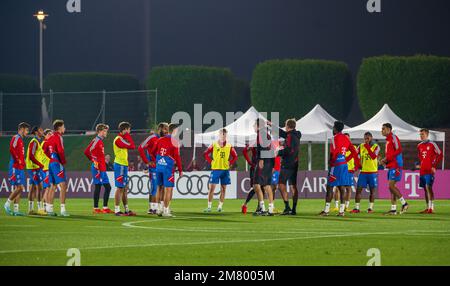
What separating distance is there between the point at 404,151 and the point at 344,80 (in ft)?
22.2

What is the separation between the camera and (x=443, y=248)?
1648 cm

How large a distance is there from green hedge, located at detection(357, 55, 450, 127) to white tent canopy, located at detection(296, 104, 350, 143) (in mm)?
11290

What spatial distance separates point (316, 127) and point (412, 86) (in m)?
13.0

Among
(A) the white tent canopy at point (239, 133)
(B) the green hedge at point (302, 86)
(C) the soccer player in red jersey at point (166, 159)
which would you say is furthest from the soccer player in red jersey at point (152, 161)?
(B) the green hedge at point (302, 86)

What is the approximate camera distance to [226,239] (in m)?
18.4

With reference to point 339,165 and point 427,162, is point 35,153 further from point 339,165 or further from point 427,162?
point 427,162

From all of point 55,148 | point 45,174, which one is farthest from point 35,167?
point 55,148

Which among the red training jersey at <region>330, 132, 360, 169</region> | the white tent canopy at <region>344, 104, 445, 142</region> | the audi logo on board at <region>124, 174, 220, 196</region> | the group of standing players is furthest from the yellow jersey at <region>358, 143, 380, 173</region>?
the white tent canopy at <region>344, 104, 445, 142</region>

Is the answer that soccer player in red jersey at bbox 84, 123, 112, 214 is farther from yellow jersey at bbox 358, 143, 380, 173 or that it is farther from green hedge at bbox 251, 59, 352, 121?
green hedge at bbox 251, 59, 352, 121

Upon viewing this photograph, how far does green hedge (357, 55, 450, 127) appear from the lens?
5453 cm
